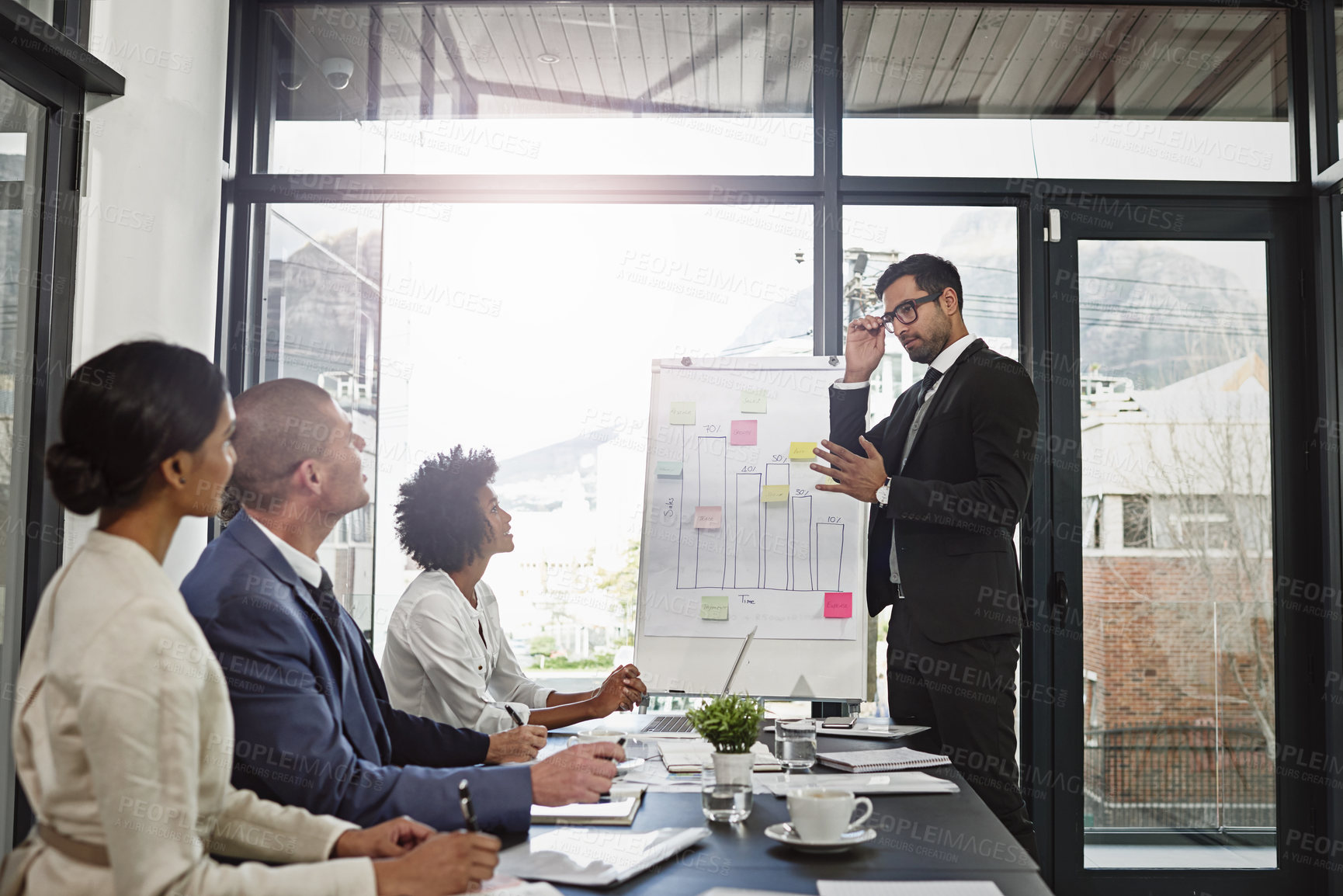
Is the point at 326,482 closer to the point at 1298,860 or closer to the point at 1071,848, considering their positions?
the point at 1071,848

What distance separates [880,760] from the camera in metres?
1.98

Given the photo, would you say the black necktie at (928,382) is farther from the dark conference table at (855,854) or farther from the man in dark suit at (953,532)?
the dark conference table at (855,854)

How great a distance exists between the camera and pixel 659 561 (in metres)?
3.20

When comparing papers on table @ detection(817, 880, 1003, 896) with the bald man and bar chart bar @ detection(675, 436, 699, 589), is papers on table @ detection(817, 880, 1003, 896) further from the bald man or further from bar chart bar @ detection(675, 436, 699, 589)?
bar chart bar @ detection(675, 436, 699, 589)

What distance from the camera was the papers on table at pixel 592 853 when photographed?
1.31 m

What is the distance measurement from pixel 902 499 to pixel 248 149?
2657 millimetres

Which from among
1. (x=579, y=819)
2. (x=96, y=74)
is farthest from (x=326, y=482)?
(x=96, y=74)

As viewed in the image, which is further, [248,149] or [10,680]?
[248,149]

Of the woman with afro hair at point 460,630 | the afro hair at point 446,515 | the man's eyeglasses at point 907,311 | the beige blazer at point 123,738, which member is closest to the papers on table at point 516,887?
the beige blazer at point 123,738

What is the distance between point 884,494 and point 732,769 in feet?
4.52

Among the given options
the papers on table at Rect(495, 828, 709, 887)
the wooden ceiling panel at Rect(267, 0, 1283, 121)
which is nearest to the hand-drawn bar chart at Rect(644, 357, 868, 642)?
the wooden ceiling panel at Rect(267, 0, 1283, 121)

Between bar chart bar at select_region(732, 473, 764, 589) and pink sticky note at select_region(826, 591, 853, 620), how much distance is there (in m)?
0.21

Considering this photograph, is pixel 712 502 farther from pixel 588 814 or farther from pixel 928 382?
pixel 588 814

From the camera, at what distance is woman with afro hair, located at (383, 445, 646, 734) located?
2344 mm
